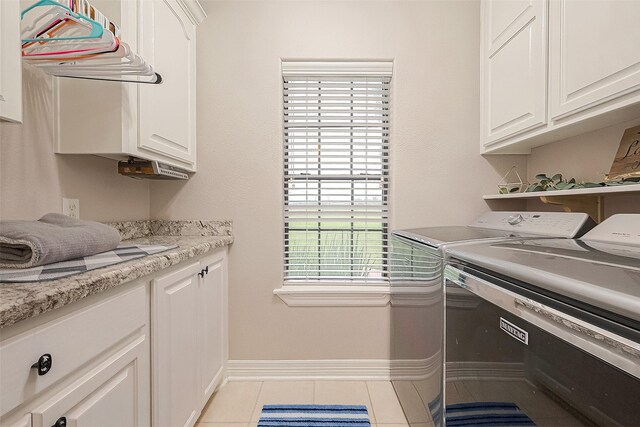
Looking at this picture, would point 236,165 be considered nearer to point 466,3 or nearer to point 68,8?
point 68,8

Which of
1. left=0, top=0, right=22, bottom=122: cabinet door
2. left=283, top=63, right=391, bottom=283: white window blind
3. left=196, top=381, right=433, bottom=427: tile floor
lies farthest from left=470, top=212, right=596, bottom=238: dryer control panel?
left=0, top=0, right=22, bottom=122: cabinet door

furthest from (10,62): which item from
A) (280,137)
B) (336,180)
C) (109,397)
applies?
(336,180)

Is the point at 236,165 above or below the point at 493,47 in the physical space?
below

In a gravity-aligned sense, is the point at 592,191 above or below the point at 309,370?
above

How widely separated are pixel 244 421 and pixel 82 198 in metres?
1.38

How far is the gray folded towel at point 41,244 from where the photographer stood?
84 centimetres

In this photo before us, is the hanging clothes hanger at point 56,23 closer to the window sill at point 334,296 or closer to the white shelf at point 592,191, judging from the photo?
the window sill at point 334,296

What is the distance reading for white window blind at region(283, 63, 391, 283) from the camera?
2.16m

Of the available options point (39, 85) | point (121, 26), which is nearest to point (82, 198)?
point (39, 85)

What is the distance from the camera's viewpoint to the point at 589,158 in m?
1.62

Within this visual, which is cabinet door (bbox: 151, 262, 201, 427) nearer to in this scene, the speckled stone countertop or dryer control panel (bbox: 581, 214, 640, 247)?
the speckled stone countertop

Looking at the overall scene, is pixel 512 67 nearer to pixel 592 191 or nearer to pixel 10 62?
pixel 592 191

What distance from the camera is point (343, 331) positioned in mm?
2105

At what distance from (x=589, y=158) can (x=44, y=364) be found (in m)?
2.26
